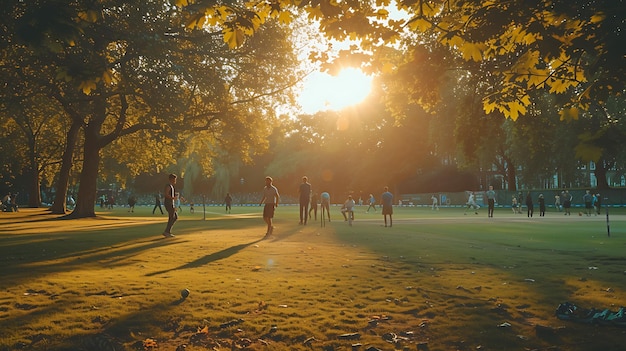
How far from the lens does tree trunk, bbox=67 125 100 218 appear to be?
101ft

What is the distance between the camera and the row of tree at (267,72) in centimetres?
629

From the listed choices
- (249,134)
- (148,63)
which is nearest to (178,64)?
(148,63)

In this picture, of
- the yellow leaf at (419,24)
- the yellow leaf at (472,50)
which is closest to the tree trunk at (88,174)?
the yellow leaf at (419,24)

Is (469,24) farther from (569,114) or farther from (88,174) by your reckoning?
(88,174)

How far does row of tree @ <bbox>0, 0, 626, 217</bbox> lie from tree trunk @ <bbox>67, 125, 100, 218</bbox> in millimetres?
107

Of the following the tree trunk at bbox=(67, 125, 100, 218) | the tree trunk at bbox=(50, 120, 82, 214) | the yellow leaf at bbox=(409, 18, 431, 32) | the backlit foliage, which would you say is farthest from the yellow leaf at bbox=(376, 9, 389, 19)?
the tree trunk at bbox=(50, 120, 82, 214)

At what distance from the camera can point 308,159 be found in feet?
281

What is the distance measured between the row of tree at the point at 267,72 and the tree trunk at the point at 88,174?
107 millimetres

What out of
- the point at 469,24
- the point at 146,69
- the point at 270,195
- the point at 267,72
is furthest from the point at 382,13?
the point at 267,72

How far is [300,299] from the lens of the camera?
7141 millimetres

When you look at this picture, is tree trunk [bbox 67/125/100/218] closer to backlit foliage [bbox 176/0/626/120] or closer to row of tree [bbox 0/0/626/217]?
row of tree [bbox 0/0/626/217]

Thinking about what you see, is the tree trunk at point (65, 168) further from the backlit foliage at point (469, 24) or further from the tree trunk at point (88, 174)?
the backlit foliage at point (469, 24)

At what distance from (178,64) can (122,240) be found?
813cm

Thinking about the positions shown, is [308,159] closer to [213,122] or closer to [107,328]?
[213,122]
